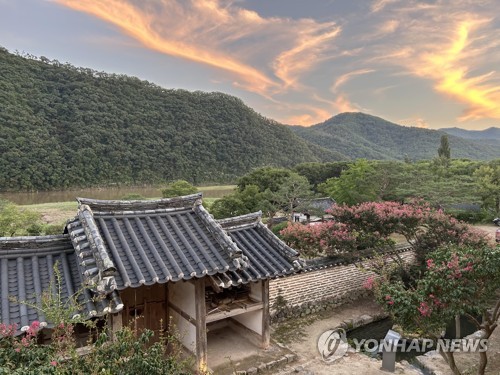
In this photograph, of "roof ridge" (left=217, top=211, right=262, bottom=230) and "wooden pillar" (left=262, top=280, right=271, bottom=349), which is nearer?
"wooden pillar" (left=262, top=280, right=271, bottom=349)

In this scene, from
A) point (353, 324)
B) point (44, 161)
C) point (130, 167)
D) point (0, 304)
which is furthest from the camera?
point (130, 167)

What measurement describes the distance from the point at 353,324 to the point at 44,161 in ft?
193

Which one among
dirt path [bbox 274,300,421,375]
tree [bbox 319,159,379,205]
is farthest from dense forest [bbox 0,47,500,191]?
dirt path [bbox 274,300,421,375]

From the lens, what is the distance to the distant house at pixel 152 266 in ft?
19.2

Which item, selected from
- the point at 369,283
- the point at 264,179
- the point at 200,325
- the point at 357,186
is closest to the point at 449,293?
the point at 200,325

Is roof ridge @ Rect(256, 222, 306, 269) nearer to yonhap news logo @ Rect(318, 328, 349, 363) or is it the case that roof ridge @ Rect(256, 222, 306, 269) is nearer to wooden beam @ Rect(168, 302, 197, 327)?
wooden beam @ Rect(168, 302, 197, 327)

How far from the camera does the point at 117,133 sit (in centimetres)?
7231

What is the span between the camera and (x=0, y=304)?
18.0 feet

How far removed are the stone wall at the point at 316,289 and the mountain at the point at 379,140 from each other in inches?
4121

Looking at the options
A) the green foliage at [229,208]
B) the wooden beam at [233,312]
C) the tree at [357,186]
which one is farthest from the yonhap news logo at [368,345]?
the tree at [357,186]

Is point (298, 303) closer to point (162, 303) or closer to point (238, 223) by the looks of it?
point (238, 223)

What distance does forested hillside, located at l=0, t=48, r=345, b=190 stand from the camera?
56.9 metres

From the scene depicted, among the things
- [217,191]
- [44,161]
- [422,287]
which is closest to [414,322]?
[422,287]

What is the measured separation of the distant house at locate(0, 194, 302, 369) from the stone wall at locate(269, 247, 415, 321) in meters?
3.00
